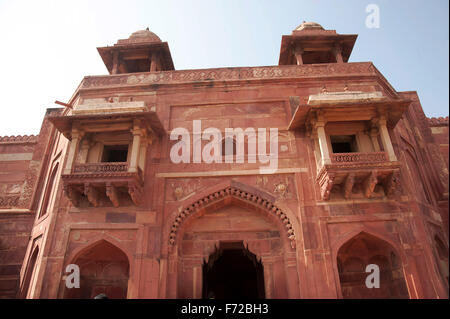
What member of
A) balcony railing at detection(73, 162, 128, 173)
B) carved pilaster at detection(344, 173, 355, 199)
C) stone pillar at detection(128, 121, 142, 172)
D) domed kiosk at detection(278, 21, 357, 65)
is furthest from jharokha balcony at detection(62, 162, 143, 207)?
domed kiosk at detection(278, 21, 357, 65)

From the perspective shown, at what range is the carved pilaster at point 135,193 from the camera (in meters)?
8.42

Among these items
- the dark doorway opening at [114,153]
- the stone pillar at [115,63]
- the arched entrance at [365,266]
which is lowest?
the arched entrance at [365,266]

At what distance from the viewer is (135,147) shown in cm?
887

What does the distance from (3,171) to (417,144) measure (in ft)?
48.2

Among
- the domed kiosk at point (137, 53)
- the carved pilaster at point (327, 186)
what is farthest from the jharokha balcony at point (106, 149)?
the carved pilaster at point (327, 186)

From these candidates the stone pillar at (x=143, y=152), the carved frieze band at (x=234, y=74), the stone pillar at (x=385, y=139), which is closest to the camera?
the stone pillar at (x=385, y=139)

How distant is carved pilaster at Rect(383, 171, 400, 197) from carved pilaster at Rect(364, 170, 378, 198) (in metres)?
0.42

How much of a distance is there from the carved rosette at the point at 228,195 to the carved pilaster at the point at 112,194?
5.23ft

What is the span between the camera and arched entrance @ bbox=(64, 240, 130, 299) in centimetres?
845

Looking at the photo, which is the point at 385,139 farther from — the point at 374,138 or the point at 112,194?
the point at 112,194

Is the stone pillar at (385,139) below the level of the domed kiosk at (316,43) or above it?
below

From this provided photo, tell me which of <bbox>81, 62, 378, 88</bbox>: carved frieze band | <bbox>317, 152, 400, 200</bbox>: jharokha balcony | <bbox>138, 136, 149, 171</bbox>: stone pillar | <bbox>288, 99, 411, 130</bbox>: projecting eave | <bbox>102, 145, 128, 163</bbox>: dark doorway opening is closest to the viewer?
<bbox>317, 152, 400, 200</bbox>: jharokha balcony

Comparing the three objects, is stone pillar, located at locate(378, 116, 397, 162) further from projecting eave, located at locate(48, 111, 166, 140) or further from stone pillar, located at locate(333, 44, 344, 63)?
projecting eave, located at locate(48, 111, 166, 140)

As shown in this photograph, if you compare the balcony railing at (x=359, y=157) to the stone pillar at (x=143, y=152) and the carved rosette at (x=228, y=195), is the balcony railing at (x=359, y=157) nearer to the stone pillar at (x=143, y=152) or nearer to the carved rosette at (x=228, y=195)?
the carved rosette at (x=228, y=195)
